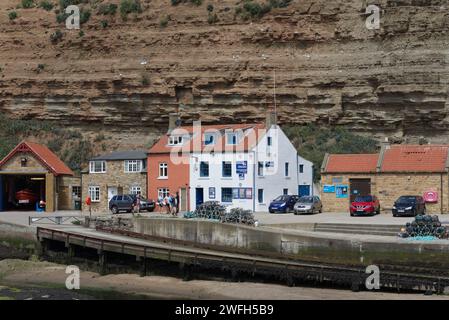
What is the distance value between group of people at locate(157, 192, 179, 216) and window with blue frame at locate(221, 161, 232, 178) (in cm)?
362

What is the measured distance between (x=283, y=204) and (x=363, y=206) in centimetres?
631

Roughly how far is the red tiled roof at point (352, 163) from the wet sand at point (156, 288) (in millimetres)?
18669

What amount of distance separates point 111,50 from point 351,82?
25163 mm

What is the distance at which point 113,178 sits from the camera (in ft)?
192

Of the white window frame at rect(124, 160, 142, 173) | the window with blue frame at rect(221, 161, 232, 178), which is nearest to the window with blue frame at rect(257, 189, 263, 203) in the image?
the window with blue frame at rect(221, 161, 232, 178)

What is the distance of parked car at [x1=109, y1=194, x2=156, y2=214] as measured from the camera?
5441cm

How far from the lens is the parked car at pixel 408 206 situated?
46062mm

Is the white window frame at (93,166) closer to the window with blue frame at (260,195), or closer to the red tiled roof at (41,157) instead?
the red tiled roof at (41,157)

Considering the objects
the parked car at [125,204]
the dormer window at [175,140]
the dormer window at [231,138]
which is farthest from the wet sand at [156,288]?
the dormer window at [175,140]

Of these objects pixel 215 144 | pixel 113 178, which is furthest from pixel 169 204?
pixel 113 178

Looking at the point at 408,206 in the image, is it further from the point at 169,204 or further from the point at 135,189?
the point at 135,189

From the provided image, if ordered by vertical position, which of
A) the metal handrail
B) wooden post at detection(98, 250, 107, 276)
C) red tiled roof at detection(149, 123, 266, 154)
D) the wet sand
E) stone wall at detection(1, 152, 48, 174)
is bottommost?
the wet sand

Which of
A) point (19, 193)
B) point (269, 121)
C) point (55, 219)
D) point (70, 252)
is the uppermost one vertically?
point (269, 121)

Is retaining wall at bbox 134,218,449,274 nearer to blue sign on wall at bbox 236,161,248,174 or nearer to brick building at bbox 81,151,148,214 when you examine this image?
blue sign on wall at bbox 236,161,248,174
